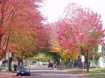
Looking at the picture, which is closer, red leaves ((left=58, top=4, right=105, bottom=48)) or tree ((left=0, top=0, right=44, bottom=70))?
tree ((left=0, top=0, right=44, bottom=70))

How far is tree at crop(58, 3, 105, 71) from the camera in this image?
53531 millimetres

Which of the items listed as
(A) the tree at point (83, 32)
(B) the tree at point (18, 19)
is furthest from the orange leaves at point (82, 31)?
(B) the tree at point (18, 19)

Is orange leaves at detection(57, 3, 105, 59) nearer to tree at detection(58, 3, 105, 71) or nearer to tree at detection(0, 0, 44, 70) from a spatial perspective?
tree at detection(58, 3, 105, 71)

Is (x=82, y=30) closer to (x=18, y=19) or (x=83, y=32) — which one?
(x=83, y=32)

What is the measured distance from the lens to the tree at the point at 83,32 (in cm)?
5353

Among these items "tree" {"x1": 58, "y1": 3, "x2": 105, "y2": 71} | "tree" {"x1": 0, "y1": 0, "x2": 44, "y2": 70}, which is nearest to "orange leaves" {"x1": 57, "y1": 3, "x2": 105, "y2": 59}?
"tree" {"x1": 58, "y1": 3, "x2": 105, "y2": 71}

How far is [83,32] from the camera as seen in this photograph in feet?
180

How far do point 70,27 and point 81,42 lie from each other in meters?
4.33

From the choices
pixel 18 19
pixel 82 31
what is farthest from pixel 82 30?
pixel 18 19

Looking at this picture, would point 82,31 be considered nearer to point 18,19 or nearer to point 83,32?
point 83,32

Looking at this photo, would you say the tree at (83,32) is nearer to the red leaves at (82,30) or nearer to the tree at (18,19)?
the red leaves at (82,30)

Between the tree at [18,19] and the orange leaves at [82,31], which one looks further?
the orange leaves at [82,31]

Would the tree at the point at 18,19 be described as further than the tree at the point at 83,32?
No

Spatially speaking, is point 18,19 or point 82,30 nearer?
point 18,19
